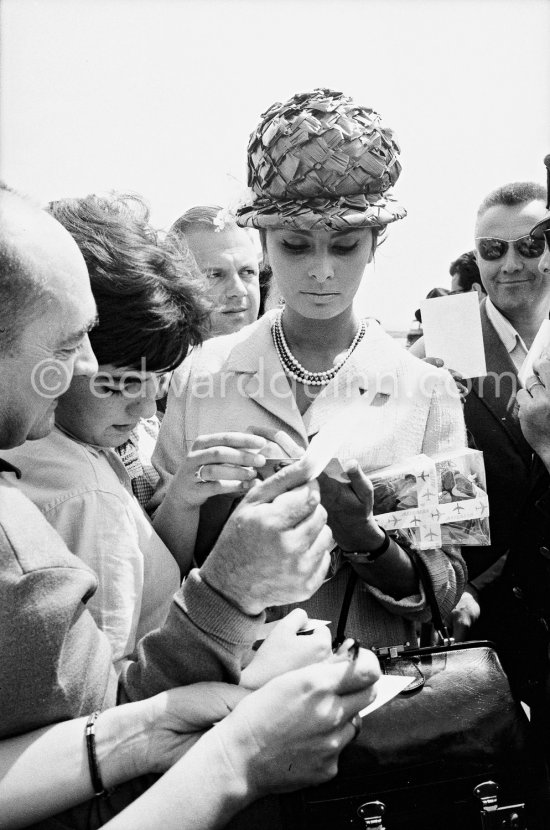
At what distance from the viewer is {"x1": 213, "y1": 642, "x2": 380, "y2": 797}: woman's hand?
1.43 m

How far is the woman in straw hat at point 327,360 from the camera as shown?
2.26 metres

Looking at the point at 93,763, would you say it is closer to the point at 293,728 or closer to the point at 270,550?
the point at 293,728

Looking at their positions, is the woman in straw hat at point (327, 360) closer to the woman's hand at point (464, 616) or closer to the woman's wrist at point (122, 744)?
the woman's hand at point (464, 616)

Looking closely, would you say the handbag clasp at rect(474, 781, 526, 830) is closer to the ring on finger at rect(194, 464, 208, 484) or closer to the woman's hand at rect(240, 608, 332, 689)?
the woman's hand at rect(240, 608, 332, 689)

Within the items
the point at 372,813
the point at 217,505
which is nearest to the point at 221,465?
the point at 217,505

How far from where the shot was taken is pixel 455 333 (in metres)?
2.75

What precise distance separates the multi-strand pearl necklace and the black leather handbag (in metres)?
1.02

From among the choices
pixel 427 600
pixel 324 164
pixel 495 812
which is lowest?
pixel 495 812

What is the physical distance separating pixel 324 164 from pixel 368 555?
1128mm

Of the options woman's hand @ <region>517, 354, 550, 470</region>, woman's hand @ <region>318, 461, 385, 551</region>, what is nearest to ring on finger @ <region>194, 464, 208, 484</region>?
woman's hand @ <region>318, 461, 385, 551</region>

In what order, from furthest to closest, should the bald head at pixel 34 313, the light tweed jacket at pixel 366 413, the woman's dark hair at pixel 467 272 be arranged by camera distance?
the woman's dark hair at pixel 467 272 → the light tweed jacket at pixel 366 413 → the bald head at pixel 34 313

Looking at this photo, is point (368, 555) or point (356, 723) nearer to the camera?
point (356, 723)

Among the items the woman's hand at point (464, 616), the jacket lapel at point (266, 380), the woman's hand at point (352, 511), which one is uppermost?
the jacket lapel at point (266, 380)

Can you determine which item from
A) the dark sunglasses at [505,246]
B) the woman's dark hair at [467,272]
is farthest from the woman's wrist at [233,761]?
the woman's dark hair at [467,272]
